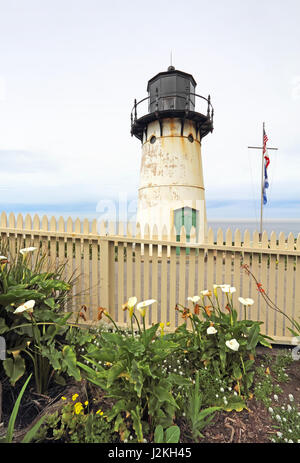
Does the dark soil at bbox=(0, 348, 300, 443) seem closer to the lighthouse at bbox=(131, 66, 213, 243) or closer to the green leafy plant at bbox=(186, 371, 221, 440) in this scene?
the green leafy plant at bbox=(186, 371, 221, 440)

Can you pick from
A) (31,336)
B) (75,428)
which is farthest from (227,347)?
(31,336)

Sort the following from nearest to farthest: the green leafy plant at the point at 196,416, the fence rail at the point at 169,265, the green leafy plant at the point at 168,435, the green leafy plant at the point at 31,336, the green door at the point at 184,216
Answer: the green leafy plant at the point at 168,435 → the green leafy plant at the point at 196,416 → the green leafy plant at the point at 31,336 → the fence rail at the point at 169,265 → the green door at the point at 184,216

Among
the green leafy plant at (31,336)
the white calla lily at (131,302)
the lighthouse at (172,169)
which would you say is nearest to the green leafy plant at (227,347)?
the white calla lily at (131,302)

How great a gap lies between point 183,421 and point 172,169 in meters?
10.1

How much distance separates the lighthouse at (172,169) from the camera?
1115 centimetres

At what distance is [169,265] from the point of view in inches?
166

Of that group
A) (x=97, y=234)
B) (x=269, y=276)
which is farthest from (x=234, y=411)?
(x=97, y=234)

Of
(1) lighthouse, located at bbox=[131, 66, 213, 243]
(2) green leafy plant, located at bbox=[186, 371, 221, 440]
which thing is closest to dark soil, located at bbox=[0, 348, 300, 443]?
(2) green leafy plant, located at bbox=[186, 371, 221, 440]

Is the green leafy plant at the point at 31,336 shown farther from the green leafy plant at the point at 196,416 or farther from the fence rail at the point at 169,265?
the fence rail at the point at 169,265

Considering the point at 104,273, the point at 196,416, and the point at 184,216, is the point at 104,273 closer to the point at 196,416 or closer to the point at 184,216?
the point at 196,416

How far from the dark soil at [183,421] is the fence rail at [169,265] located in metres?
1.58

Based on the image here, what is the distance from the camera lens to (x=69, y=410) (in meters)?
1.96

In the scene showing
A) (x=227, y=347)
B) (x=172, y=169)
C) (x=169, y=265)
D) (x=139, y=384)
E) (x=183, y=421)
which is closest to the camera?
(x=139, y=384)
